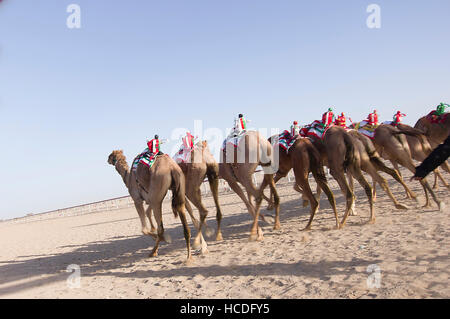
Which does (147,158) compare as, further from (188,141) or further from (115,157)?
(115,157)

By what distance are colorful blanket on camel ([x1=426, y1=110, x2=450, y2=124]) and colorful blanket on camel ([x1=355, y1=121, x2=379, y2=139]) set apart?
1.90 m

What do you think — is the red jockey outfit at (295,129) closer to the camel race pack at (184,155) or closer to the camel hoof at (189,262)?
the camel race pack at (184,155)

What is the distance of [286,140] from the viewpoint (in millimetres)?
7535

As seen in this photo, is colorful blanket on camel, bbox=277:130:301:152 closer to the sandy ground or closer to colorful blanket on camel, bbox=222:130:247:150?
colorful blanket on camel, bbox=222:130:247:150

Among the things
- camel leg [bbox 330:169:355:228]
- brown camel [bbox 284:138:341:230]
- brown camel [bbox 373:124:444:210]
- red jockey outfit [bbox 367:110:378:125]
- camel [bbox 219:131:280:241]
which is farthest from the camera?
red jockey outfit [bbox 367:110:378:125]

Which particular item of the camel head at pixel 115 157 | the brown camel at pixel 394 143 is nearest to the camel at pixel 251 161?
the brown camel at pixel 394 143

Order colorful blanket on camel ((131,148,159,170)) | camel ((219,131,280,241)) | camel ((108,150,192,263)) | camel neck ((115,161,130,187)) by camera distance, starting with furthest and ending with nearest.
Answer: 1. camel neck ((115,161,130,187))
2. camel ((219,131,280,241))
3. colorful blanket on camel ((131,148,159,170))
4. camel ((108,150,192,263))

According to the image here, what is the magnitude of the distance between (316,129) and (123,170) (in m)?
6.06

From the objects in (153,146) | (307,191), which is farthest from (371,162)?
(153,146)

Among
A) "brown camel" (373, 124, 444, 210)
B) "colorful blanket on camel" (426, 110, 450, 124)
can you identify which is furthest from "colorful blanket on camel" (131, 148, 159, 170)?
"colorful blanket on camel" (426, 110, 450, 124)

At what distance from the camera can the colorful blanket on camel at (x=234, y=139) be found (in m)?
7.40

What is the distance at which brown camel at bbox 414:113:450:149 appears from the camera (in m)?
8.38
